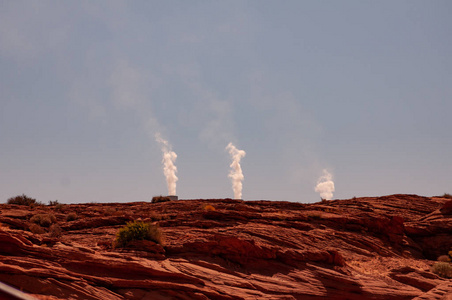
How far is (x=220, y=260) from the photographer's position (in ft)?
46.5

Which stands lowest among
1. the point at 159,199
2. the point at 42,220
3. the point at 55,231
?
the point at 55,231

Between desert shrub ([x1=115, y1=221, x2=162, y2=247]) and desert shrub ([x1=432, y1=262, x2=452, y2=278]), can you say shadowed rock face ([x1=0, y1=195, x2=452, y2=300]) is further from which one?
desert shrub ([x1=432, y1=262, x2=452, y2=278])

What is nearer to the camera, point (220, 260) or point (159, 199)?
point (220, 260)

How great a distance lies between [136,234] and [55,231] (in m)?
5.61

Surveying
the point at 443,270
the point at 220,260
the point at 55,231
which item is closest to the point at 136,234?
the point at 220,260

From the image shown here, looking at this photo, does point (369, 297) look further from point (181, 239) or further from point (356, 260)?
point (181, 239)

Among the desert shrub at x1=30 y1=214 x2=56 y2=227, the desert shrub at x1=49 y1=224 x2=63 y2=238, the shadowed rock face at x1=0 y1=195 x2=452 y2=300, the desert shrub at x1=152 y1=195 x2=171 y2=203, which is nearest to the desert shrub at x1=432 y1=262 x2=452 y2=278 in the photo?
the shadowed rock face at x1=0 y1=195 x2=452 y2=300

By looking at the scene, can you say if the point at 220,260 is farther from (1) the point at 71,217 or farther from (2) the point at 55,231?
(1) the point at 71,217

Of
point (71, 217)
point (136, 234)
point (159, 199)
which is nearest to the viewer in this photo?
point (136, 234)

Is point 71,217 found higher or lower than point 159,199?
lower

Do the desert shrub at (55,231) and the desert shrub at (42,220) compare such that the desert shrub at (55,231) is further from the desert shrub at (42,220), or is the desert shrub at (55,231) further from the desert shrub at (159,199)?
the desert shrub at (159,199)

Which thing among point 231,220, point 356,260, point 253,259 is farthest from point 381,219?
point 253,259

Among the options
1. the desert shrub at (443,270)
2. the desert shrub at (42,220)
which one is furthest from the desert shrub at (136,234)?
the desert shrub at (443,270)

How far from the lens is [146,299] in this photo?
10250 mm
